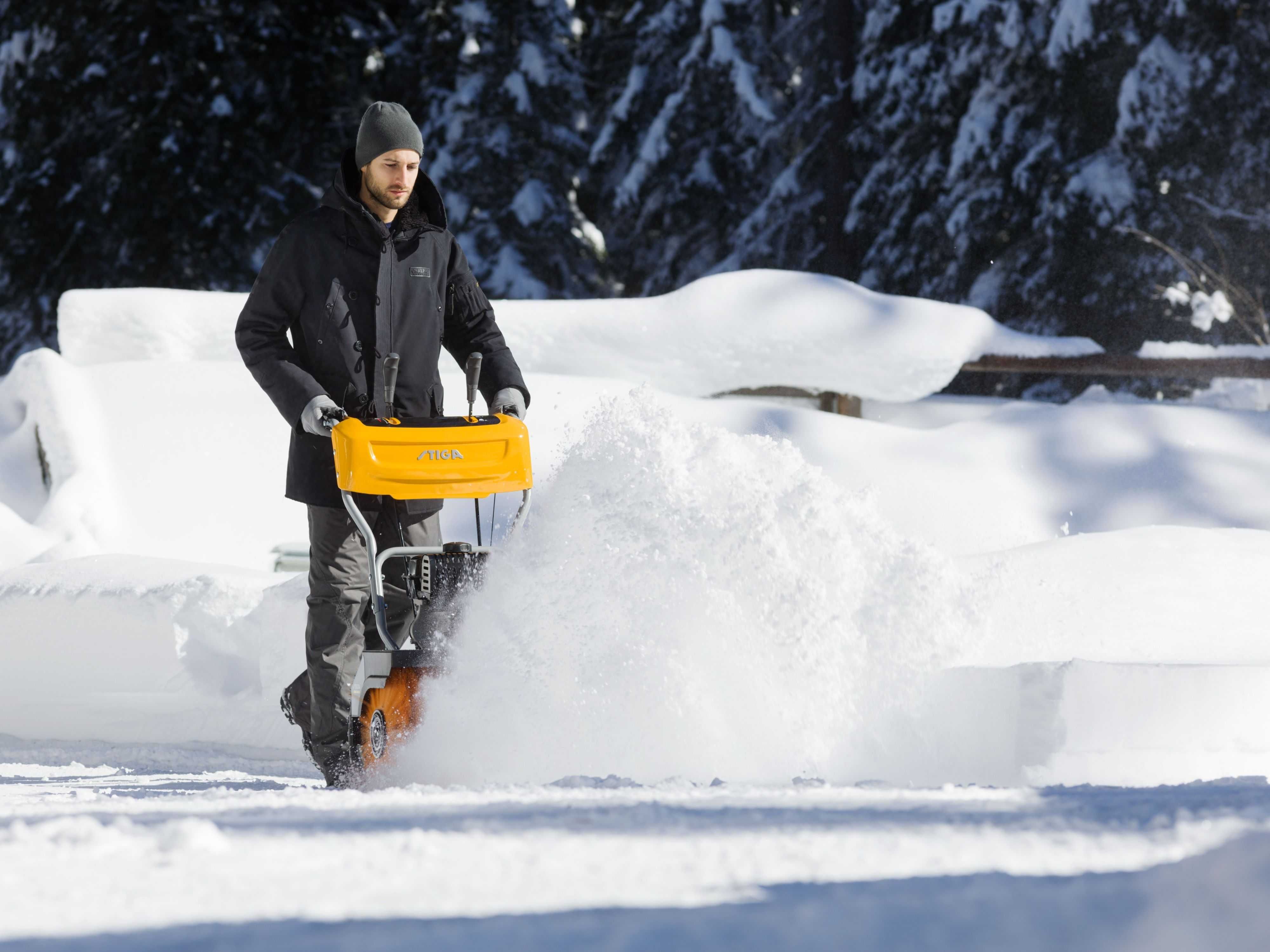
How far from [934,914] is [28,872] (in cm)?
114

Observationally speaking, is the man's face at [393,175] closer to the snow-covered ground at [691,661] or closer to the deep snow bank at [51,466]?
the snow-covered ground at [691,661]

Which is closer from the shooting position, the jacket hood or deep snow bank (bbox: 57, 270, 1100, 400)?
the jacket hood

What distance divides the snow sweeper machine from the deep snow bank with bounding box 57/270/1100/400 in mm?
3216

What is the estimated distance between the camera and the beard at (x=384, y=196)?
3514mm

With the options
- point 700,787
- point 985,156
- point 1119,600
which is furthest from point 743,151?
point 700,787

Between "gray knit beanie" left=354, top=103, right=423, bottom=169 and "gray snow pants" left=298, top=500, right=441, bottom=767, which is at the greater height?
"gray knit beanie" left=354, top=103, right=423, bottom=169

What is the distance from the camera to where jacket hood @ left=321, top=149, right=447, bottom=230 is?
3.54 meters

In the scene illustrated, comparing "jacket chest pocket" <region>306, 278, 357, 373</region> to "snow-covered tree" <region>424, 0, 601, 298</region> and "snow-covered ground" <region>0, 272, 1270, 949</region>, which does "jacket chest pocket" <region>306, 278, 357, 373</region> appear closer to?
"snow-covered ground" <region>0, 272, 1270, 949</region>

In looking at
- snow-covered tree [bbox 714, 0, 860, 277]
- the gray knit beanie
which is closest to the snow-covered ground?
the gray knit beanie

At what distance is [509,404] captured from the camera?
11.8 feet

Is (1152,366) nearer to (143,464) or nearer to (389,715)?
(143,464)

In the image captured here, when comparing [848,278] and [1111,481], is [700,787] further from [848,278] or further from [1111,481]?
[848,278]

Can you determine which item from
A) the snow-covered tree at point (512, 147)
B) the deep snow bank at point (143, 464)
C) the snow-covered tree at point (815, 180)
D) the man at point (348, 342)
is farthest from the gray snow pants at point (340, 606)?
the snow-covered tree at point (512, 147)

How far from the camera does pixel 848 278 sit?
52.5 feet
